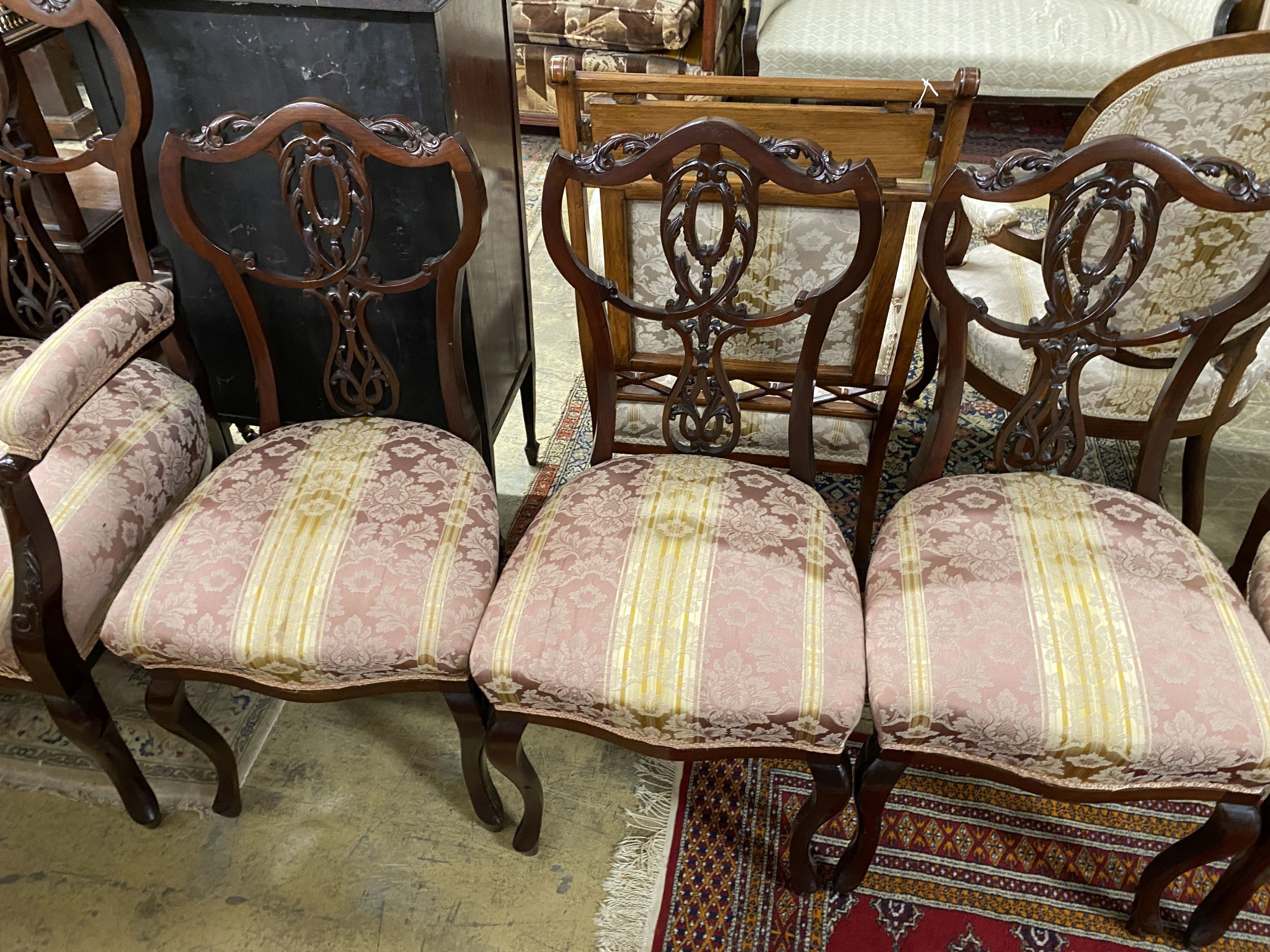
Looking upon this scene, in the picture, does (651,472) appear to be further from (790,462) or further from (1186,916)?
(1186,916)

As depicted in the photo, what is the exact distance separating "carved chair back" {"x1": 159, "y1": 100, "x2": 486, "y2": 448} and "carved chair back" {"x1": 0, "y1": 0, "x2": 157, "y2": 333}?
0.08m

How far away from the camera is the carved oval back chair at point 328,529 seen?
43.4 inches

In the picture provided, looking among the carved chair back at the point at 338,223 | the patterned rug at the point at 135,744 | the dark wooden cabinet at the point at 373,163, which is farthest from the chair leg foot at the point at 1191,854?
the patterned rug at the point at 135,744

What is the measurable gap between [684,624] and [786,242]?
1.97 feet

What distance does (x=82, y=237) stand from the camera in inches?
60.1

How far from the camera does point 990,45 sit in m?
3.09

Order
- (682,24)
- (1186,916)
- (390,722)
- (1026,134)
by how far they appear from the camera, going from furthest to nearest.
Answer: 1. (1026,134)
2. (682,24)
3. (390,722)
4. (1186,916)

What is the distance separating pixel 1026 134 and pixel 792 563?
3061 mm

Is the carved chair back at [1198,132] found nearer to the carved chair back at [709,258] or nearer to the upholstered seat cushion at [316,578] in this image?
the carved chair back at [709,258]

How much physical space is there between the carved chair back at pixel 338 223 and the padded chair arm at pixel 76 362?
0.13 metres

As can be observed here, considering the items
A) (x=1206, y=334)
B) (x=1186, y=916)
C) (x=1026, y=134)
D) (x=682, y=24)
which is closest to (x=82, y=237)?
(x=1206, y=334)

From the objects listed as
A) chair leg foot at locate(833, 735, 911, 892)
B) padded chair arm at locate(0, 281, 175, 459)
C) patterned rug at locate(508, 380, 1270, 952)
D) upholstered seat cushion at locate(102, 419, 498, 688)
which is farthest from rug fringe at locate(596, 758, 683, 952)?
padded chair arm at locate(0, 281, 175, 459)

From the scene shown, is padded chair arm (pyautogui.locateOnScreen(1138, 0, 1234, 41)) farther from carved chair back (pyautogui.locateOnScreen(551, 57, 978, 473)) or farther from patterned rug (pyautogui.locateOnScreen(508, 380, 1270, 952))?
patterned rug (pyautogui.locateOnScreen(508, 380, 1270, 952))

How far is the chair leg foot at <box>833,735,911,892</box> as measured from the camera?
3.59 ft
